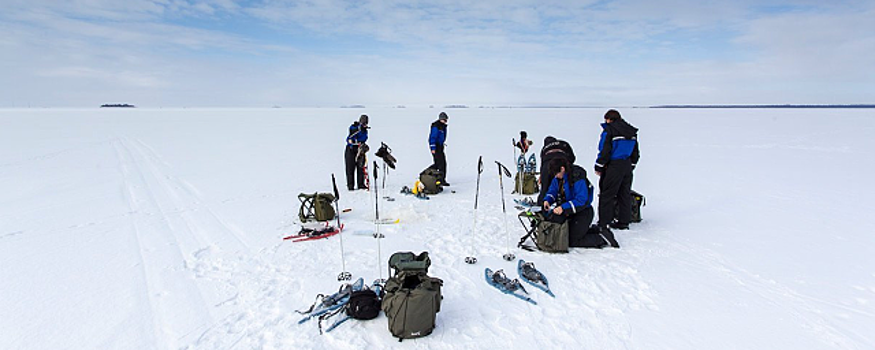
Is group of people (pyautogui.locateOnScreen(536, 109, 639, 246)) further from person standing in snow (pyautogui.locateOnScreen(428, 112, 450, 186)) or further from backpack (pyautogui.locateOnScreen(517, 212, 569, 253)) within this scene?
person standing in snow (pyautogui.locateOnScreen(428, 112, 450, 186))

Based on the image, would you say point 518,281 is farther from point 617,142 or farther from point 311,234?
point 311,234

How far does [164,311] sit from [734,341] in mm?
4619

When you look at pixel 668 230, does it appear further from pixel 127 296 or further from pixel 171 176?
pixel 171 176

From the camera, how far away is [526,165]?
8.47 meters

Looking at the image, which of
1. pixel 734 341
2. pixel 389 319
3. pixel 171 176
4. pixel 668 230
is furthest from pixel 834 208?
pixel 171 176

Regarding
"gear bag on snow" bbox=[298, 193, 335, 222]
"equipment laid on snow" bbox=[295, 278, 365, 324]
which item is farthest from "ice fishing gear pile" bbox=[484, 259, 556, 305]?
"gear bag on snow" bbox=[298, 193, 335, 222]

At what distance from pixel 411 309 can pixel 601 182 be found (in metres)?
3.59

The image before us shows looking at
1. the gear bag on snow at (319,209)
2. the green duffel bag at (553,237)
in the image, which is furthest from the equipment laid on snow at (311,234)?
the green duffel bag at (553,237)

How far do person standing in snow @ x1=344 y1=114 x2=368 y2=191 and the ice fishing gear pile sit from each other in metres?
4.59

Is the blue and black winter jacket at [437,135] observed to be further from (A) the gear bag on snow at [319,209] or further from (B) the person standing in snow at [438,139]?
(A) the gear bag on snow at [319,209]

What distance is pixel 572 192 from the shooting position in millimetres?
5070

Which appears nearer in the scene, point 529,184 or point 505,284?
point 505,284

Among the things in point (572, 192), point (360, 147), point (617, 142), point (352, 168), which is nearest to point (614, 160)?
point (617, 142)

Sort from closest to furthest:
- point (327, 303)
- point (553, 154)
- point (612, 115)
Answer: point (327, 303)
point (612, 115)
point (553, 154)
